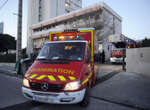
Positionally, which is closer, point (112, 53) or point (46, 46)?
point (46, 46)

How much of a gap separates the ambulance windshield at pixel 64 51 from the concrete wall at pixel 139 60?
20.4ft

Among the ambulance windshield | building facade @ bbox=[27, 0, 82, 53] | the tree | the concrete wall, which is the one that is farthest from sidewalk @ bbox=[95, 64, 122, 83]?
the tree

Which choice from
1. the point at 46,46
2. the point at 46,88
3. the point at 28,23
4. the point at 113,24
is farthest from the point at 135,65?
the point at 28,23

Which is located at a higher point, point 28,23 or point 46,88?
point 28,23

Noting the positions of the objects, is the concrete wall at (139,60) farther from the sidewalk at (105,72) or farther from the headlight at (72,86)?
the headlight at (72,86)

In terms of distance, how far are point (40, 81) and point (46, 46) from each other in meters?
1.79

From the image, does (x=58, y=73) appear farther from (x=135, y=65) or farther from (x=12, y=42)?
(x=12, y=42)

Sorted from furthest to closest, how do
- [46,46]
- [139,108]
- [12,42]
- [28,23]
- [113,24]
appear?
[12,42] < [28,23] < [113,24] < [46,46] < [139,108]

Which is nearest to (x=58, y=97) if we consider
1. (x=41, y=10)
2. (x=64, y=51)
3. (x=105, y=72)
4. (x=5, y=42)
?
(x=64, y=51)

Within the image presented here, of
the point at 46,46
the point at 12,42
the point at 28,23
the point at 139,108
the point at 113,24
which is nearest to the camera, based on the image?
the point at 139,108

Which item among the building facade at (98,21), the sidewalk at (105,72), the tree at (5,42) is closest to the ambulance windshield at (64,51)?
the sidewalk at (105,72)

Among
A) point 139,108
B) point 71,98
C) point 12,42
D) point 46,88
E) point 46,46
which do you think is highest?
point 12,42

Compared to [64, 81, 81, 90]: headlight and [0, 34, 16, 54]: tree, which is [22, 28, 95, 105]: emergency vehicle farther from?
[0, 34, 16, 54]: tree

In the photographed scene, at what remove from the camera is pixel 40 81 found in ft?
9.45
